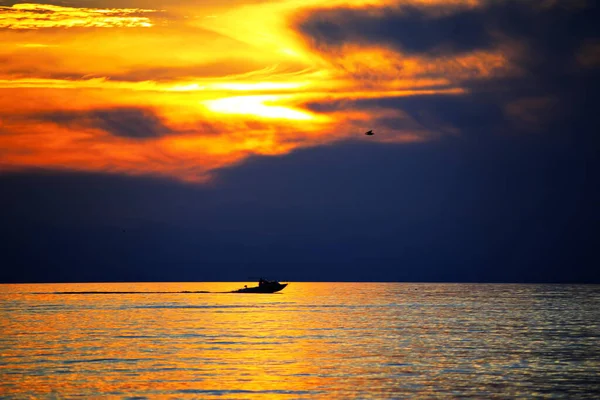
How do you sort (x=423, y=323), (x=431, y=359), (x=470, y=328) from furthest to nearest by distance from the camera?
(x=423, y=323), (x=470, y=328), (x=431, y=359)

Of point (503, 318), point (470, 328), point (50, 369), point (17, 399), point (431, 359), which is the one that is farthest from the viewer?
point (503, 318)

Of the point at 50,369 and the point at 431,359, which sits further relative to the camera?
the point at 431,359

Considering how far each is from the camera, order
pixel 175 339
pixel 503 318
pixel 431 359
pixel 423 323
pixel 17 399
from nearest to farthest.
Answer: pixel 17 399 → pixel 431 359 → pixel 175 339 → pixel 423 323 → pixel 503 318

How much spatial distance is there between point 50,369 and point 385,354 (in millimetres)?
28901

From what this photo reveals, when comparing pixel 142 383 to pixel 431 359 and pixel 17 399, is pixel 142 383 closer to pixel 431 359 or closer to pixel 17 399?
pixel 17 399

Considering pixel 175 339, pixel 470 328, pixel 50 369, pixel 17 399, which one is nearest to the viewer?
pixel 17 399

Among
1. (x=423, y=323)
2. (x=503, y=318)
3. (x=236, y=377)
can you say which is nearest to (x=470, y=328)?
(x=423, y=323)

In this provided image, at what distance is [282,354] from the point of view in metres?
74.1

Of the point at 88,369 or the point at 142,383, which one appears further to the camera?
the point at 88,369

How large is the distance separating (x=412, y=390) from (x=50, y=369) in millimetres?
29011

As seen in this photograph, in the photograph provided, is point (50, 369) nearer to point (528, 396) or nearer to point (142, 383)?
point (142, 383)

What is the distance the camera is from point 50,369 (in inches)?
2559

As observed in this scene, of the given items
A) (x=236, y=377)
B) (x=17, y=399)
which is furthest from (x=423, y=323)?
(x=17, y=399)

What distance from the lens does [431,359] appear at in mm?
70312
